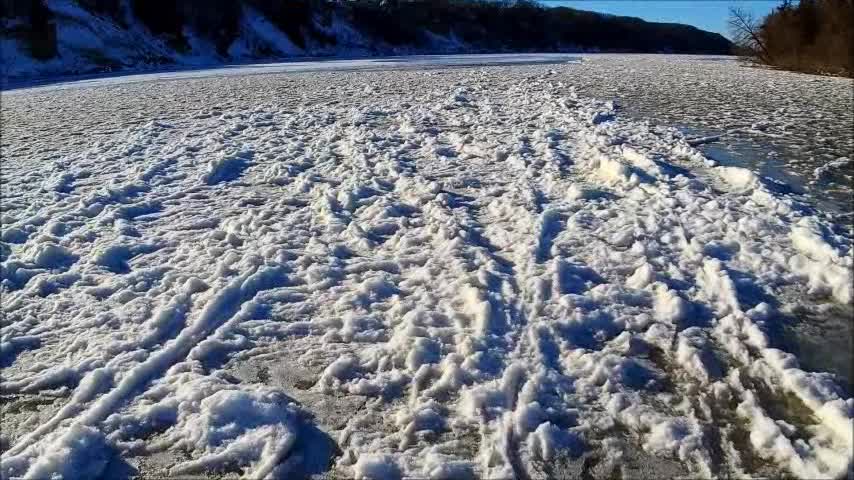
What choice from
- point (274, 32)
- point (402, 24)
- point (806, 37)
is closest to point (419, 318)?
point (806, 37)

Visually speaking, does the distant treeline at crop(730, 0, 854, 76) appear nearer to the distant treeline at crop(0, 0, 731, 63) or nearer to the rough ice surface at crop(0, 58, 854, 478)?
the rough ice surface at crop(0, 58, 854, 478)

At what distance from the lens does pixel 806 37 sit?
2523 cm

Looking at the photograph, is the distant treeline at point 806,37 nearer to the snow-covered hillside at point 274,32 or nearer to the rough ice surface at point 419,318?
the rough ice surface at point 419,318

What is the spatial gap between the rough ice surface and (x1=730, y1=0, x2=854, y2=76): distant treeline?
1805 cm

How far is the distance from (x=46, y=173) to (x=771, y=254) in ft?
27.5

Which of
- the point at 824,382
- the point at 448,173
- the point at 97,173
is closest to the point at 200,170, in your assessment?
the point at 97,173

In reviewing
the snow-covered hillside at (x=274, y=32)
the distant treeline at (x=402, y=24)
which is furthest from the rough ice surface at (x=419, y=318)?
the distant treeline at (x=402, y=24)

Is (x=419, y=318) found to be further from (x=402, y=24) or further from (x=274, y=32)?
(x=402, y=24)

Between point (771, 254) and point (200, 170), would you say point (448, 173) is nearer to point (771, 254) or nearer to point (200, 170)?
point (200, 170)

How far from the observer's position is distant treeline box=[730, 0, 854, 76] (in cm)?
2124

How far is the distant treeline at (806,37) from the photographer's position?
21236 millimetres

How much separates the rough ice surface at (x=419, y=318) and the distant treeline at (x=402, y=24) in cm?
2969

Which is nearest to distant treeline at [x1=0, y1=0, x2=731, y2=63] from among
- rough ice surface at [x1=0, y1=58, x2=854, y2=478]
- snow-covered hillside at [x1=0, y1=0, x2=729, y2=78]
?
snow-covered hillside at [x1=0, y1=0, x2=729, y2=78]

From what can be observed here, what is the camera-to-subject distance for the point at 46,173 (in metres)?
7.95
